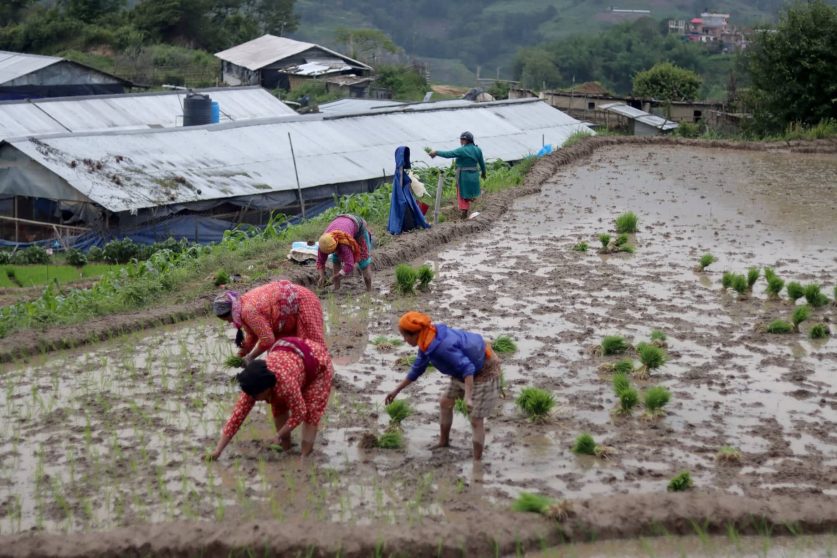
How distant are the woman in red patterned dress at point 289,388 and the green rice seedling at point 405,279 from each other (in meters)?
3.67

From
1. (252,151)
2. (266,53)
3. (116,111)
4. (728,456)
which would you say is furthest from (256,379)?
(266,53)

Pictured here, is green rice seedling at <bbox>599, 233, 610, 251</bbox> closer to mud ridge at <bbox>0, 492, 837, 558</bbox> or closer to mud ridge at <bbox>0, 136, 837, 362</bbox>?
mud ridge at <bbox>0, 136, 837, 362</bbox>

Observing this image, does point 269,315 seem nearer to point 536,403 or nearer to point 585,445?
point 536,403

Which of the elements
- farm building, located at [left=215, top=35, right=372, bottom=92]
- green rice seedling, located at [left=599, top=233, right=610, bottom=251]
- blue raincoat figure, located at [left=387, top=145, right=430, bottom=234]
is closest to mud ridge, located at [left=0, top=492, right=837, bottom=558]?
green rice seedling, located at [left=599, top=233, right=610, bottom=251]

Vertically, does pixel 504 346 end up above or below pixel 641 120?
below

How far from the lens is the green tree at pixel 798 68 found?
22234 millimetres

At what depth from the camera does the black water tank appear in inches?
1030

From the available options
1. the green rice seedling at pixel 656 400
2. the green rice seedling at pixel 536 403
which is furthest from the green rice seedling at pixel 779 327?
the green rice seedling at pixel 536 403

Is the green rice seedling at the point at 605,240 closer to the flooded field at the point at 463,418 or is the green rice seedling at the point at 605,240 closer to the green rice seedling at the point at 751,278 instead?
the flooded field at the point at 463,418

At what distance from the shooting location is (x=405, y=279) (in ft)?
34.2

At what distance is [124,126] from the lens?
89.6 ft

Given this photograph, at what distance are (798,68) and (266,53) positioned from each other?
2512 cm

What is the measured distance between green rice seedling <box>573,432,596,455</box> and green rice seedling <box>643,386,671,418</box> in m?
0.68

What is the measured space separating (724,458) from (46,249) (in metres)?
13.4
